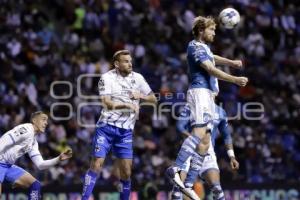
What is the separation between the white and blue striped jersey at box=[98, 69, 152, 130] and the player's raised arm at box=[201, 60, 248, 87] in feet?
4.75

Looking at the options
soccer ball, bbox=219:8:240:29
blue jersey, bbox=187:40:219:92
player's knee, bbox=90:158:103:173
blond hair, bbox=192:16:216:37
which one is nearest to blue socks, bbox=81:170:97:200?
player's knee, bbox=90:158:103:173

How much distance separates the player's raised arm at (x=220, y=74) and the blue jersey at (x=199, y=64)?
0.08 metres

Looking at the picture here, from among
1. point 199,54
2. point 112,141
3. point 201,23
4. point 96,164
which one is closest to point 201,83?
point 199,54

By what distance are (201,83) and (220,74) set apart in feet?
1.49

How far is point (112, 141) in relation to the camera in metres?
13.9

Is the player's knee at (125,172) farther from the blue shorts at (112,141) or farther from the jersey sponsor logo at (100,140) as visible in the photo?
the jersey sponsor logo at (100,140)

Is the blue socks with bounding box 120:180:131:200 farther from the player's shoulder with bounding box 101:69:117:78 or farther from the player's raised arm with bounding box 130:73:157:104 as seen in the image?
Answer: the player's shoulder with bounding box 101:69:117:78

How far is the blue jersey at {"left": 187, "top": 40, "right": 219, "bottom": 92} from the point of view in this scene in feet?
42.4

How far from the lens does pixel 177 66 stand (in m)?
23.8

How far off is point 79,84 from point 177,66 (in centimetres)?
283

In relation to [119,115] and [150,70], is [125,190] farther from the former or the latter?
[150,70]

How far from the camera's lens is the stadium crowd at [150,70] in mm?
21594

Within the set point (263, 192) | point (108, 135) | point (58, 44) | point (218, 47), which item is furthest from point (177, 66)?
point (108, 135)

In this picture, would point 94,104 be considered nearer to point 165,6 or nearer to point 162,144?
point 162,144
